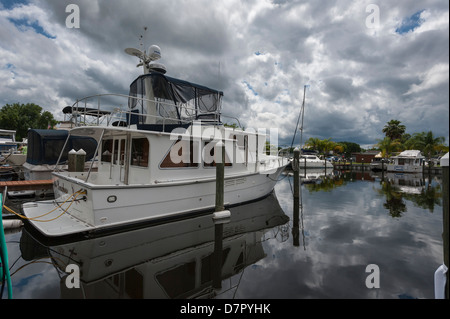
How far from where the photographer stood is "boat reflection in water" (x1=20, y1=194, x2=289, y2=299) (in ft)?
13.0

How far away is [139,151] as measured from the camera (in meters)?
7.16

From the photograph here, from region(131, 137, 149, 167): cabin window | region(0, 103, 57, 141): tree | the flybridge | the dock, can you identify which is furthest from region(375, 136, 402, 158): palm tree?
region(0, 103, 57, 141): tree

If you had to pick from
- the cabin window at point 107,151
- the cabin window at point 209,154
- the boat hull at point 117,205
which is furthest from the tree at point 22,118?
the cabin window at point 209,154

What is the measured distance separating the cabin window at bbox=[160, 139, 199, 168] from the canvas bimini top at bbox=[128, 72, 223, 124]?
0.79 m

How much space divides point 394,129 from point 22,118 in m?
73.8

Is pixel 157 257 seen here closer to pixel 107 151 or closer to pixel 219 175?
pixel 219 175

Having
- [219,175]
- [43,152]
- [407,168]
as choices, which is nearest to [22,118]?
[43,152]

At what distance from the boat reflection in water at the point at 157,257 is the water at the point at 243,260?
2cm

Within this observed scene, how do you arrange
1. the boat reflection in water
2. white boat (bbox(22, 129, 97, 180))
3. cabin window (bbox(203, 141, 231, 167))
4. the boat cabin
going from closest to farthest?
the boat reflection in water
the boat cabin
cabin window (bbox(203, 141, 231, 167))
white boat (bbox(22, 129, 97, 180))

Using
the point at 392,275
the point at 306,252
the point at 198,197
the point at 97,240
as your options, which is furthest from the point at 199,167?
the point at 392,275

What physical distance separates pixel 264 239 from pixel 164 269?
3.03 meters

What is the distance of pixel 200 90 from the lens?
8.79 m

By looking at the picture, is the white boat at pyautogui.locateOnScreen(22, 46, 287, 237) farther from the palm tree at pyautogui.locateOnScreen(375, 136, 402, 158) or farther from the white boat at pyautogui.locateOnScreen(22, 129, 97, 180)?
the palm tree at pyautogui.locateOnScreen(375, 136, 402, 158)
